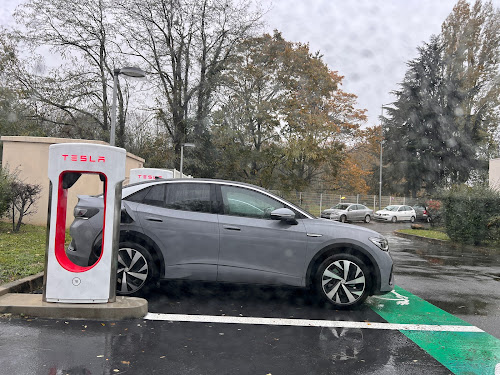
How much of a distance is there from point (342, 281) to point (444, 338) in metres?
1.35

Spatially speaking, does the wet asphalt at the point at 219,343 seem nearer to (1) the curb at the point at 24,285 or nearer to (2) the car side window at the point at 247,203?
(1) the curb at the point at 24,285

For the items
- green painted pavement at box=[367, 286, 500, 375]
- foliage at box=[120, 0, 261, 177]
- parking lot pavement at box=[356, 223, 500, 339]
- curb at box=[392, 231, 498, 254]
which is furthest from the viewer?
foliage at box=[120, 0, 261, 177]

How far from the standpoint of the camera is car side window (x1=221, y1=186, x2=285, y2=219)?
593 cm

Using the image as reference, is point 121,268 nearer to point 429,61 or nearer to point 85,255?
point 85,255

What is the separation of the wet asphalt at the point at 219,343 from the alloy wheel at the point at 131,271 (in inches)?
13.2

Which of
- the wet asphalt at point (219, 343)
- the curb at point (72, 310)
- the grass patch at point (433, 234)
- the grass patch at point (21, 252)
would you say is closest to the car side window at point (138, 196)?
the wet asphalt at point (219, 343)

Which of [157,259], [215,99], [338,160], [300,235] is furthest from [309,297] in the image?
[338,160]

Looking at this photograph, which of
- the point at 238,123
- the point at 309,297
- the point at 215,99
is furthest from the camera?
the point at 238,123

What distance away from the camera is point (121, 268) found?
5.63m

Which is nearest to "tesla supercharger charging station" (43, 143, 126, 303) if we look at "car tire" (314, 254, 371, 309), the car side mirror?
the car side mirror

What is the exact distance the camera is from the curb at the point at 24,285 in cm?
550

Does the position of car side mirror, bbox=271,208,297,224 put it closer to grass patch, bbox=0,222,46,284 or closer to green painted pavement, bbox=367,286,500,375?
green painted pavement, bbox=367,286,500,375

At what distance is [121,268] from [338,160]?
32.4 metres

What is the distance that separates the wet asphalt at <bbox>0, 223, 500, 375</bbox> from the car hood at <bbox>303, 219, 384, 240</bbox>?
98cm
